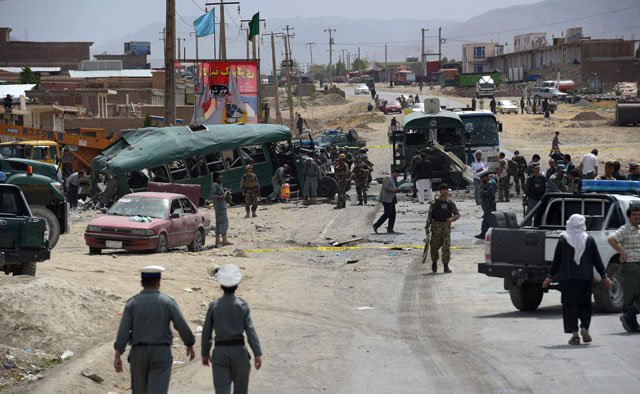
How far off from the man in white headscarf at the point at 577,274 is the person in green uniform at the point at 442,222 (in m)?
7.92

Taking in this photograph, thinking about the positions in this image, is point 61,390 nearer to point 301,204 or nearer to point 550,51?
point 301,204

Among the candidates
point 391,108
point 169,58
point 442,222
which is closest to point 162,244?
point 442,222

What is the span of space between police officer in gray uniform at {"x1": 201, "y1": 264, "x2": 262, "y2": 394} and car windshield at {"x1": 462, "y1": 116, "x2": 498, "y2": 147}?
3645 cm

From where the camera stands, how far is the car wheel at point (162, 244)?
24.9m

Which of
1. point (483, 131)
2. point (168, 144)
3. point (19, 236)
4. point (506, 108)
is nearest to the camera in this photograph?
point (19, 236)

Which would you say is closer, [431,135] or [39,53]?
[431,135]

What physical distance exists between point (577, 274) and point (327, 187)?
93.2ft

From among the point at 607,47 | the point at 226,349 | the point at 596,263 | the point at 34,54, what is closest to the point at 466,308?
the point at 596,263

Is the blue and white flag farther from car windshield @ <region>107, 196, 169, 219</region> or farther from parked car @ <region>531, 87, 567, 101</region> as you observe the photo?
parked car @ <region>531, 87, 567, 101</region>

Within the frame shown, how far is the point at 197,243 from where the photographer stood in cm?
2705

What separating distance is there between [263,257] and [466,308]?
29.6 ft

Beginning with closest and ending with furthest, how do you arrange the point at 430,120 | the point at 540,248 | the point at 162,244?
the point at 540,248, the point at 162,244, the point at 430,120

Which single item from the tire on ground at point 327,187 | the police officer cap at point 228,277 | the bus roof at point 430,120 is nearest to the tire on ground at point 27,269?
the police officer cap at point 228,277

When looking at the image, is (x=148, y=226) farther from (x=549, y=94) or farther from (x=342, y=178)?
(x=549, y=94)
